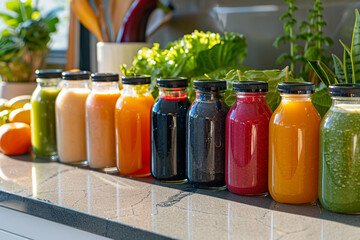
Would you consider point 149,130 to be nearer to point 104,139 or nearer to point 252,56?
point 104,139

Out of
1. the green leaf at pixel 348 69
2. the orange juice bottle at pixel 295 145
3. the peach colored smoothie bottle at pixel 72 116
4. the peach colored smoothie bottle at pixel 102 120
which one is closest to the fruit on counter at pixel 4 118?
the peach colored smoothie bottle at pixel 72 116

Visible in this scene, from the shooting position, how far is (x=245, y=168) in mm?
949

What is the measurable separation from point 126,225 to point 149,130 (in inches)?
13.5

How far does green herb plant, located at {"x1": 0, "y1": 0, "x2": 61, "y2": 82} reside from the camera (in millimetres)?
1999

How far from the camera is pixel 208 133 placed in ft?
3.24

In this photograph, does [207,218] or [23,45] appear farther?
[23,45]

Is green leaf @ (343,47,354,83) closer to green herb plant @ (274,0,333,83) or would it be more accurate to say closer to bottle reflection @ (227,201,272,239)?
green herb plant @ (274,0,333,83)

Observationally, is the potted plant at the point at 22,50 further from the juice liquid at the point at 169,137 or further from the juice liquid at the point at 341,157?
the juice liquid at the point at 341,157

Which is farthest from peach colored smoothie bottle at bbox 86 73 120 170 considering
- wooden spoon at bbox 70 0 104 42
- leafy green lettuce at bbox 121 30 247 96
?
wooden spoon at bbox 70 0 104 42

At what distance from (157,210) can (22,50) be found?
1.38 meters

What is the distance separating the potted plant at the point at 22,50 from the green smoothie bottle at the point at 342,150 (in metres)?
1.47

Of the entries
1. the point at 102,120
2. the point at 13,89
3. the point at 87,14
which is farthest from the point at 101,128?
the point at 13,89

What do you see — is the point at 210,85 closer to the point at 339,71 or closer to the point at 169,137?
the point at 169,137

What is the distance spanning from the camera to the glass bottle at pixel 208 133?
0.98 m
